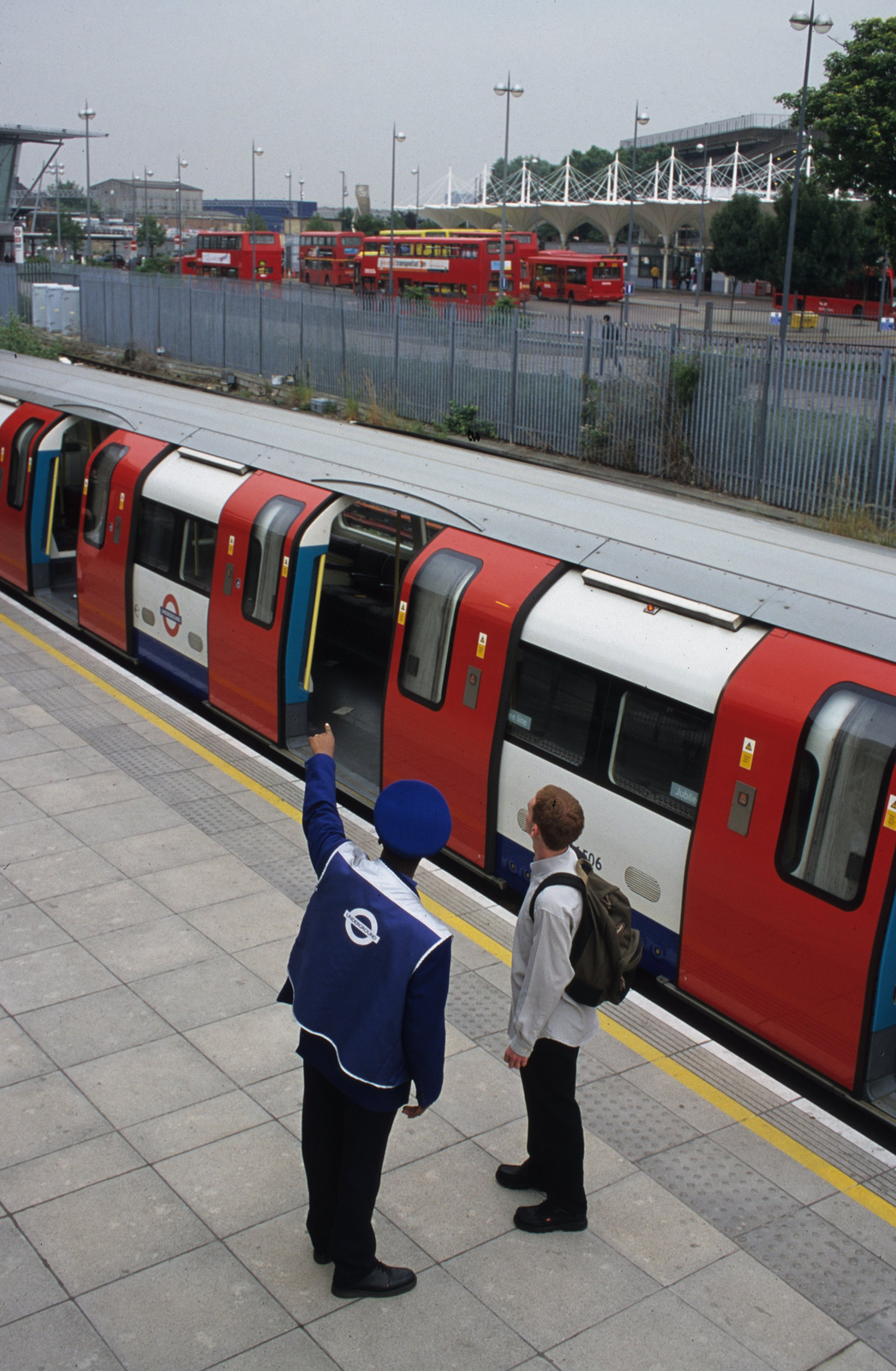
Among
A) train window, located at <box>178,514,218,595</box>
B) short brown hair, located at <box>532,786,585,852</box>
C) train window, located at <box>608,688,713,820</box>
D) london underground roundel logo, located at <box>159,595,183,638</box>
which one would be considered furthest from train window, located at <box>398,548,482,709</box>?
short brown hair, located at <box>532,786,585,852</box>

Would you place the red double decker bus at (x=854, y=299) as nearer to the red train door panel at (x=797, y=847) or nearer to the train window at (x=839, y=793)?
the red train door panel at (x=797, y=847)

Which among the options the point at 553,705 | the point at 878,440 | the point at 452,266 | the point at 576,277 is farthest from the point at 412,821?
the point at 576,277

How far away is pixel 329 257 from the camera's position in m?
61.3

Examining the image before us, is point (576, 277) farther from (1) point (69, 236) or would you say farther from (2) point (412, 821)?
(1) point (69, 236)

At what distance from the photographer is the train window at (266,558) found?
934 cm

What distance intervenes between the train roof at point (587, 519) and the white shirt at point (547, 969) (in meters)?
2.23

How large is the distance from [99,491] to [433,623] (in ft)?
17.2

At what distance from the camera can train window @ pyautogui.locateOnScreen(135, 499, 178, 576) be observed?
10.8 meters

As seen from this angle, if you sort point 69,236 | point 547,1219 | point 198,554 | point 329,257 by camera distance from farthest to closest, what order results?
point 69,236 → point 329,257 → point 198,554 → point 547,1219

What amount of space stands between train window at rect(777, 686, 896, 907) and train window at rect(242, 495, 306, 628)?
4.77 m

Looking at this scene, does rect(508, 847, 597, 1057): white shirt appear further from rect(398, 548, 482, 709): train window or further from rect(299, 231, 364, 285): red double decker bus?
rect(299, 231, 364, 285): red double decker bus

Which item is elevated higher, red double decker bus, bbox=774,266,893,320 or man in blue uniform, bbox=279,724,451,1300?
red double decker bus, bbox=774,266,893,320

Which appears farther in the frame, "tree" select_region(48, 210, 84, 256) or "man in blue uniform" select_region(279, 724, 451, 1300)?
"tree" select_region(48, 210, 84, 256)

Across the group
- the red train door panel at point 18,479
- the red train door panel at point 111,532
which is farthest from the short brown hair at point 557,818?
the red train door panel at point 18,479
